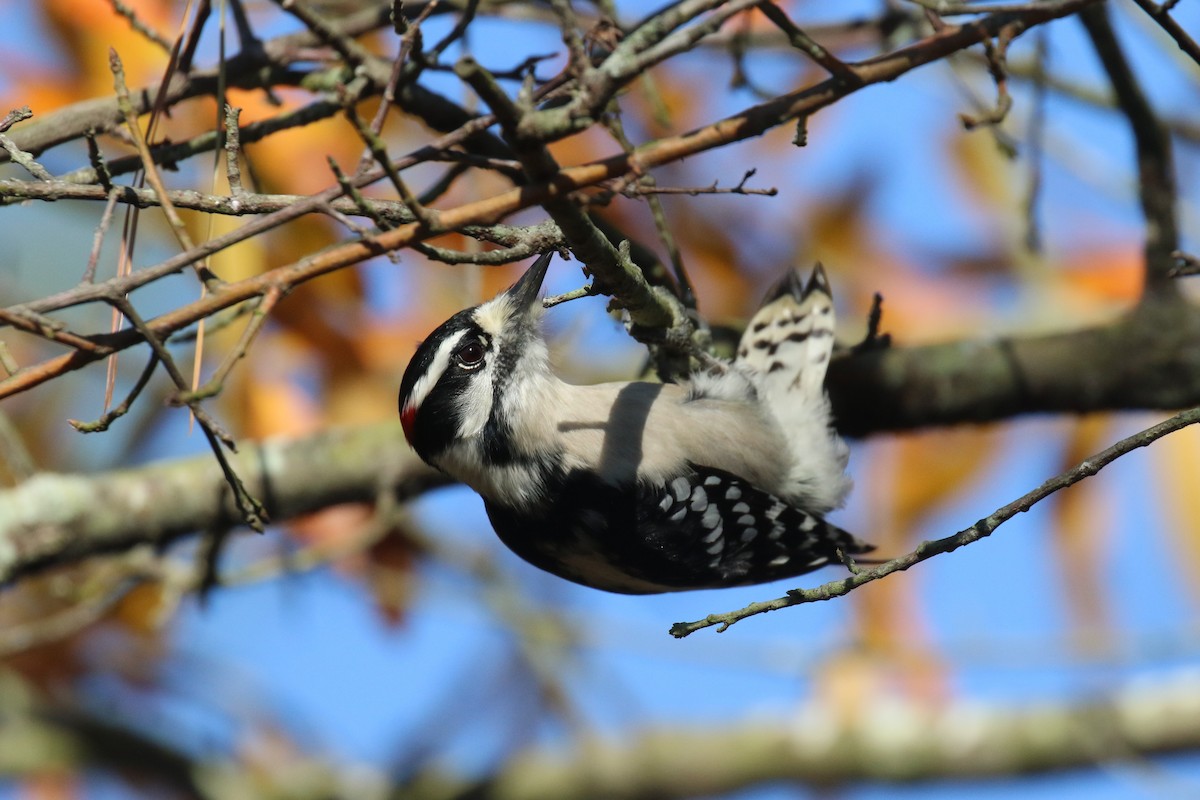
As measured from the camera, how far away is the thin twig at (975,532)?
2.24 meters

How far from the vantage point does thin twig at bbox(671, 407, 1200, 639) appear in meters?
2.24

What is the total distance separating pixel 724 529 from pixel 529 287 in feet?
3.66

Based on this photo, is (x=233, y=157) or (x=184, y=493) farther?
(x=184, y=493)

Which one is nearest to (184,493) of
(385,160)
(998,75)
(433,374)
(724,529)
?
(433,374)

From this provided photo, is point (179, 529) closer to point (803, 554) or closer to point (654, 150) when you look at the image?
point (803, 554)

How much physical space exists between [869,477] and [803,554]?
6.12 ft

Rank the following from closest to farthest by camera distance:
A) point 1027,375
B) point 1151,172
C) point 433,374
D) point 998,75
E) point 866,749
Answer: point 998,75 < point 433,374 < point 1151,172 < point 1027,375 < point 866,749

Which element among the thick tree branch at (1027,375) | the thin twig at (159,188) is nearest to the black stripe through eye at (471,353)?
the thick tree branch at (1027,375)

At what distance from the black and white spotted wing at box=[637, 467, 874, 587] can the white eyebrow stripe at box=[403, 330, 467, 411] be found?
2.77 feet

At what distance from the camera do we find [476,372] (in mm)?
4211

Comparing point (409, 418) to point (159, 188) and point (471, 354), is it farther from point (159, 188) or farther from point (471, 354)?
point (159, 188)

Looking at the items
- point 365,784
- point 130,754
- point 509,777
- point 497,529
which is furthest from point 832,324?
point 130,754

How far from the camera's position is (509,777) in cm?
676

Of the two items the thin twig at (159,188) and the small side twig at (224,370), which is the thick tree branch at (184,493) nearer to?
the thin twig at (159,188)
